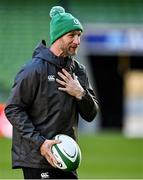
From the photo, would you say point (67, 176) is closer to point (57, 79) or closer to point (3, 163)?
point (57, 79)

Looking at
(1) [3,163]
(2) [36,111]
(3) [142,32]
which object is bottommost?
(1) [3,163]

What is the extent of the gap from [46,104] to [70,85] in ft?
0.81

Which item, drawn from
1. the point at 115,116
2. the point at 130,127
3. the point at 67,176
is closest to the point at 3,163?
the point at 67,176

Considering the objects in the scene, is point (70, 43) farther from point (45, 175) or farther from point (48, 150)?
point (45, 175)

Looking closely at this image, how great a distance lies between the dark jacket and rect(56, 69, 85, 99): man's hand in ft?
0.12

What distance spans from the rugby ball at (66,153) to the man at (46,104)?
0.05 m

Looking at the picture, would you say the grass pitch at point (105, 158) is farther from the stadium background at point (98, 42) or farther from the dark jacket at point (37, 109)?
the dark jacket at point (37, 109)

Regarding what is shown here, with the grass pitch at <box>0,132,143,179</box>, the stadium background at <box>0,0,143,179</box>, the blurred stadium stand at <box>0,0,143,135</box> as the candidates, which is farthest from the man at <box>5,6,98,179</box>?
the blurred stadium stand at <box>0,0,143,135</box>

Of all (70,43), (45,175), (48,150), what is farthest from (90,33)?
(48,150)

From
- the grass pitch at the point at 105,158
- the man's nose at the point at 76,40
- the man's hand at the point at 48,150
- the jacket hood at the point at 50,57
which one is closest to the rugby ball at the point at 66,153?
the man's hand at the point at 48,150

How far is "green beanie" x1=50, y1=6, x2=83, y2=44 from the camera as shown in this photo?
22.1ft

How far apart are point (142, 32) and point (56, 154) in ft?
57.8

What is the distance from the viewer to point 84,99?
670 centimetres

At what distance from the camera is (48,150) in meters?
6.49
